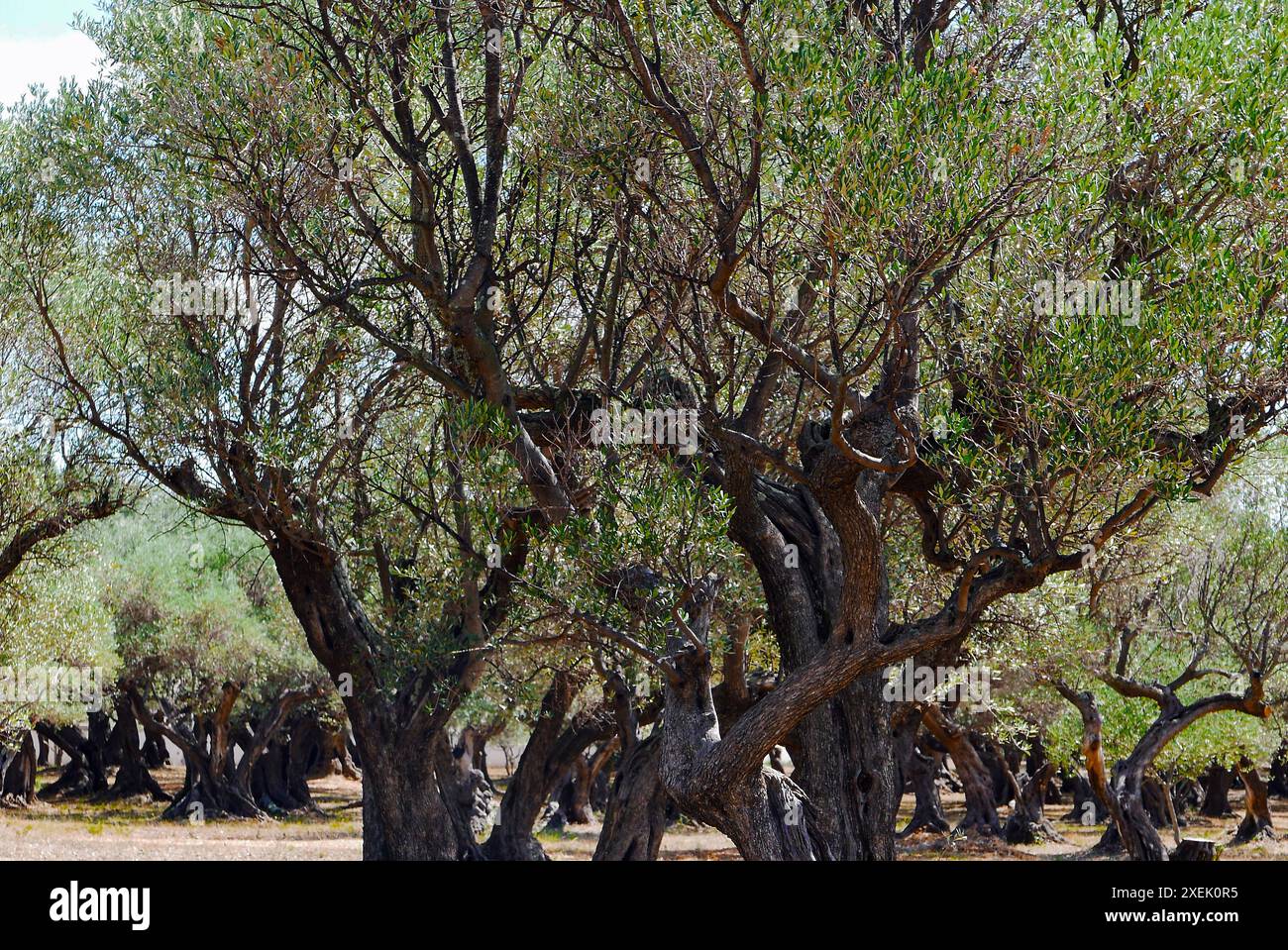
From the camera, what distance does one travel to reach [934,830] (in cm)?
3822

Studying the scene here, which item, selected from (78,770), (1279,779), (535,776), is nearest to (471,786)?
(535,776)

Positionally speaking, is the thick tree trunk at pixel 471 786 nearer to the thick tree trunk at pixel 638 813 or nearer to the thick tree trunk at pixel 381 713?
the thick tree trunk at pixel 638 813

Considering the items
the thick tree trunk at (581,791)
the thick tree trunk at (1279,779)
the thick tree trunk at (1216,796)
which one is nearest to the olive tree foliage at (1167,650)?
the thick tree trunk at (1216,796)

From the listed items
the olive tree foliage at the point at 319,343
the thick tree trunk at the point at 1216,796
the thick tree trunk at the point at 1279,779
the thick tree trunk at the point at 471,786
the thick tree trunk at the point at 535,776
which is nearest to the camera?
the olive tree foliage at the point at 319,343

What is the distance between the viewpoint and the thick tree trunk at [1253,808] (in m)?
29.9

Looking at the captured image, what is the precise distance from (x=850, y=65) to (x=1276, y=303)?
3.50m

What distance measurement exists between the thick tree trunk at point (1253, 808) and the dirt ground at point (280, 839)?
56 cm

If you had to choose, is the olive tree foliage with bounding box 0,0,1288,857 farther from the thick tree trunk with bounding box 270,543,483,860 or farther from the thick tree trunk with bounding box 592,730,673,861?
the thick tree trunk with bounding box 592,730,673,861

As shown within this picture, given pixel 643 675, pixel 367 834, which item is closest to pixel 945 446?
pixel 643 675

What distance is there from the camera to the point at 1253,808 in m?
30.3

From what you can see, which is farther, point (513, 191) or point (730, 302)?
point (513, 191)
